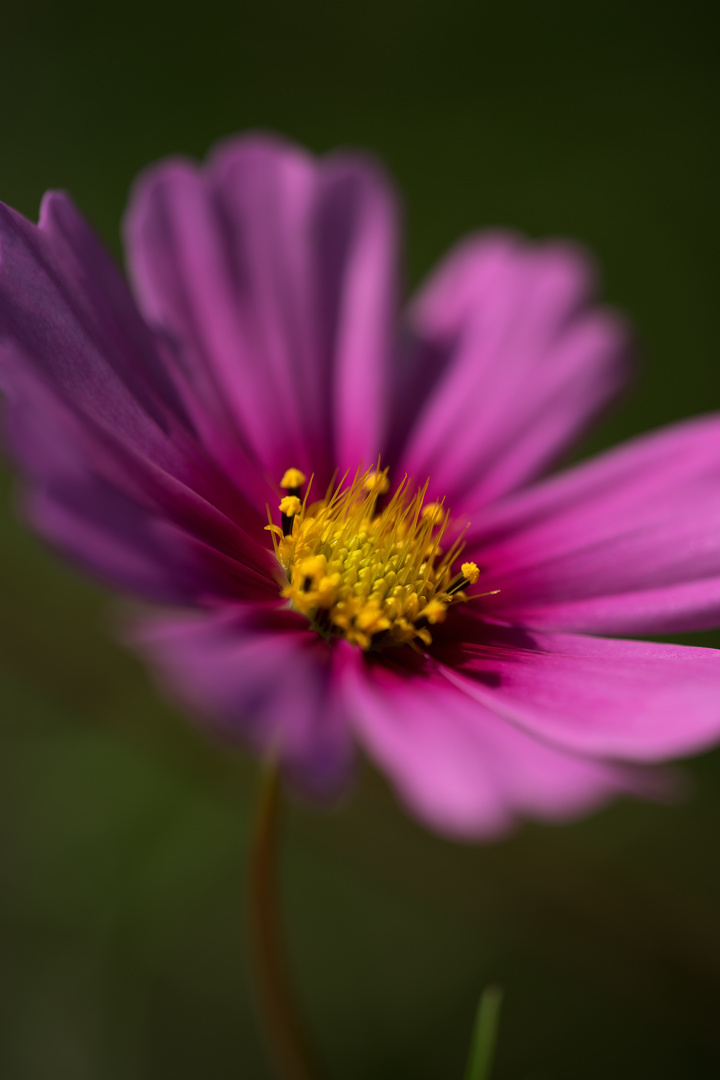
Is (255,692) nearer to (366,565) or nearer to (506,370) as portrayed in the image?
(366,565)

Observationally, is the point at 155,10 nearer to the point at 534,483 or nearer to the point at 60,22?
the point at 60,22

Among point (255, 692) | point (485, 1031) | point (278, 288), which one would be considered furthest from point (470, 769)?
point (278, 288)

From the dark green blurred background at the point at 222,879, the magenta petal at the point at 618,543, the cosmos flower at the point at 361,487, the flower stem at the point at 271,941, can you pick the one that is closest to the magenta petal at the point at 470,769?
the cosmos flower at the point at 361,487

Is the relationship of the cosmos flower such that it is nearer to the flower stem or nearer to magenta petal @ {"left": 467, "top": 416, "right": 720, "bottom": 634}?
magenta petal @ {"left": 467, "top": 416, "right": 720, "bottom": 634}

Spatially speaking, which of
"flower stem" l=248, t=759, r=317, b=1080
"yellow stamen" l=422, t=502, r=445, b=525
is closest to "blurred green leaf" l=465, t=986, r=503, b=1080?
"flower stem" l=248, t=759, r=317, b=1080

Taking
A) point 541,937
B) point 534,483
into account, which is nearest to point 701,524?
point 534,483

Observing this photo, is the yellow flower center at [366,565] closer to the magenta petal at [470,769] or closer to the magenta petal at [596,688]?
the magenta petal at [596,688]
